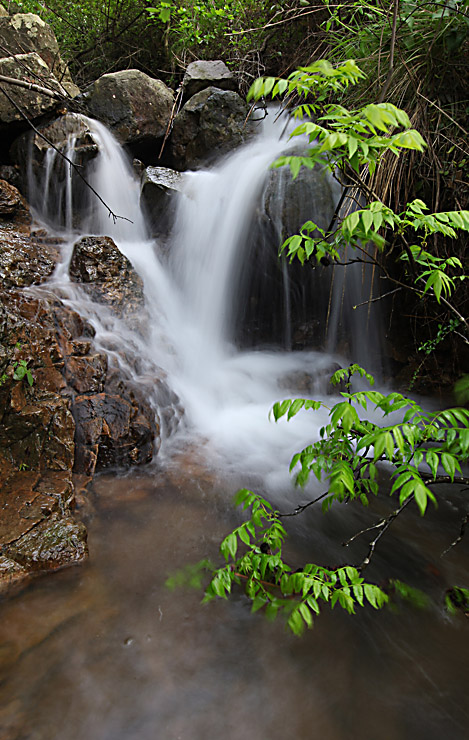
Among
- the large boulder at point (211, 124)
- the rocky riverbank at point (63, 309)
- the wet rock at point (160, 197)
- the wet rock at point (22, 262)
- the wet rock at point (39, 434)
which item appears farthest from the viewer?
the large boulder at point (211, 124)

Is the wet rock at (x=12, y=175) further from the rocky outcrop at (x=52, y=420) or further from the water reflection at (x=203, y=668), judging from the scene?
the water reflection at (x=203, y=668)

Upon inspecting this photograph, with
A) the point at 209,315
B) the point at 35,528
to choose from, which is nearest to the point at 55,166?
the point at 209,315

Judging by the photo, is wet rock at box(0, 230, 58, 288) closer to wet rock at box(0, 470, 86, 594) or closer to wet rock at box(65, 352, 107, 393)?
wet rock at box(65, 352, 107, 393)

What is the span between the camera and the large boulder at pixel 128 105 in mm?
6602

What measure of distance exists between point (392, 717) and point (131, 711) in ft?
3.00

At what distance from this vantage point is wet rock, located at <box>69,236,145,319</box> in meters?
4.56

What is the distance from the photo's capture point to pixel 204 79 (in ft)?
23.1

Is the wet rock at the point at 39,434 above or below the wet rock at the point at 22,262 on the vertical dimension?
below

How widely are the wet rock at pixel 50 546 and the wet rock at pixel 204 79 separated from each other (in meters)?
7.50

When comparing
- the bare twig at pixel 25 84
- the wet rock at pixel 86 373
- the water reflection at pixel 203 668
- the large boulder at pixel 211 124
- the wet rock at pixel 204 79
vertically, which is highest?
the wet rock at pixel 204 79

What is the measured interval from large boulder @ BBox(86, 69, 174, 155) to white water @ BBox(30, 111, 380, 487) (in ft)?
1.00

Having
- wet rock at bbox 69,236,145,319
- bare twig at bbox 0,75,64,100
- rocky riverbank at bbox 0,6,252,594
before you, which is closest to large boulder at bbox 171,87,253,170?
rocky riverbank at bbox 0,6,252,594

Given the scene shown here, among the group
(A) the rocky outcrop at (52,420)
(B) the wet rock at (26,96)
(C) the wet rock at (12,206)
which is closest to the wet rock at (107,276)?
(A) the rocky outcrop at (52,420)

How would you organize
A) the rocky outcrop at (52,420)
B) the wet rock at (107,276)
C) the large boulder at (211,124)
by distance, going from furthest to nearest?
the large boulder at (211,124) < the wet rock at (107,276) < the rocky outcrop at (52,420)
